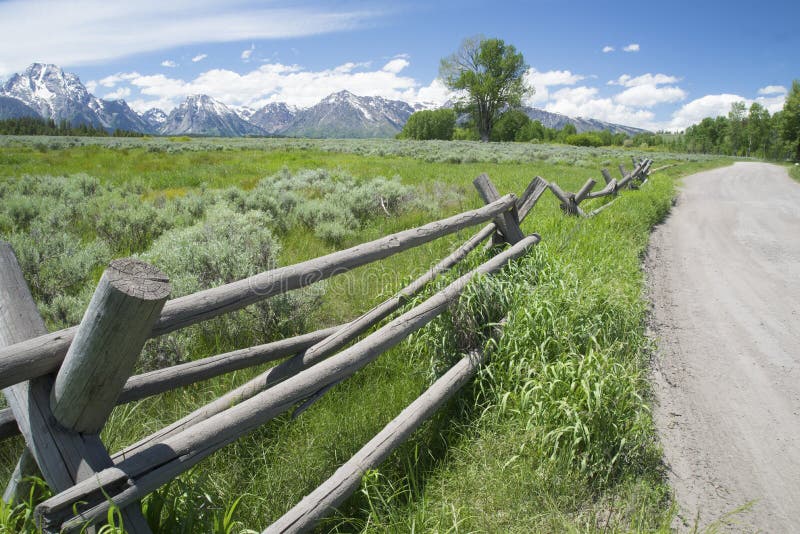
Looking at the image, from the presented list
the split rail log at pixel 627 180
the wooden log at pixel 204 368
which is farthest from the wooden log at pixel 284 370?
the split rail log at pixel 627 180

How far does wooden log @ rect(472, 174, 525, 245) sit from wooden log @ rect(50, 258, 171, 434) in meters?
3.94

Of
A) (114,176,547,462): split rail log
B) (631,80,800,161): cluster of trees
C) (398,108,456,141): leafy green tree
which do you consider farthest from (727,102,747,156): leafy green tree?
(114,176,547,462): split rail log

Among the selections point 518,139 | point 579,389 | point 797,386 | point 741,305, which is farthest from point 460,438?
point 518,139

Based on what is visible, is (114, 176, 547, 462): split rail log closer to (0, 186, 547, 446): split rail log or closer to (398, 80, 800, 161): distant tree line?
(0, 186, 547, 446): split rail log

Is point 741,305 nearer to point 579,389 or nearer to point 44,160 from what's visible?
point 579,389

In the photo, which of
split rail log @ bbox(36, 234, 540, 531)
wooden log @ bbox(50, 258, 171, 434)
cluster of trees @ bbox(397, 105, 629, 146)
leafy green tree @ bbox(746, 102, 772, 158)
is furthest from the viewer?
cluster of trees @ bbox(397, 105, 629, 146)

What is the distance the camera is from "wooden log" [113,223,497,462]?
224cm

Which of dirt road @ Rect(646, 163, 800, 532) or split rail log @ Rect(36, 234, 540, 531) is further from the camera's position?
dirt road @ Rect(646, 163, 800, 532)

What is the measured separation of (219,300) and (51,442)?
811mm

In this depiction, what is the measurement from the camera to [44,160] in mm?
19516

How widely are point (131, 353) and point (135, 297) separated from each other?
10.8 inches

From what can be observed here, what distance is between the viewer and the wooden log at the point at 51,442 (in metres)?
1.65

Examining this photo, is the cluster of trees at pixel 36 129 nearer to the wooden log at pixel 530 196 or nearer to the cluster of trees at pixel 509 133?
the cluster of trees at pixel 509 133

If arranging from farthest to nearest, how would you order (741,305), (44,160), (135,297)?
(44,160), (741,305), (135,297)
